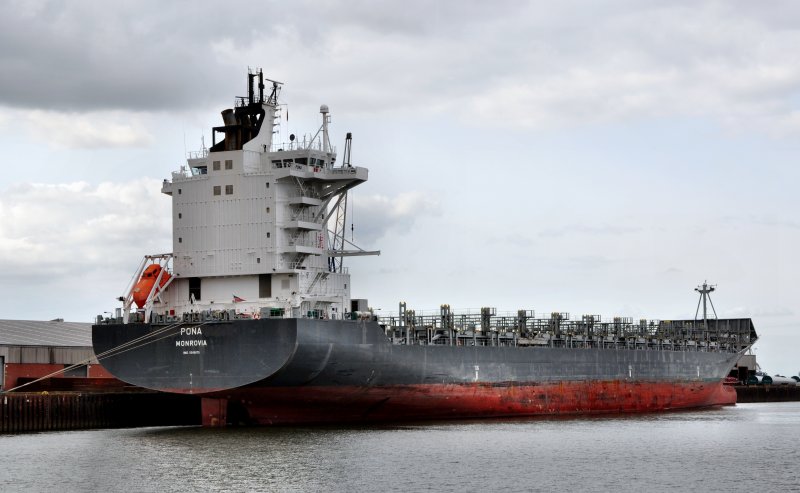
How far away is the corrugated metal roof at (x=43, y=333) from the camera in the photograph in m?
48.5

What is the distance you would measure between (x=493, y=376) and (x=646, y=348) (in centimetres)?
1343

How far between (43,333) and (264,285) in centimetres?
1624

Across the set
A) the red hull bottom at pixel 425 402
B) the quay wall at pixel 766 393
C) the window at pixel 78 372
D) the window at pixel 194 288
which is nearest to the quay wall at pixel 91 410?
the window at pixel 194 288

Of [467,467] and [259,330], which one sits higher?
[259,330]

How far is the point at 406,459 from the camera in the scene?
29.7m

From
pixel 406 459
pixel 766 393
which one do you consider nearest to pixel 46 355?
pixel 406 459

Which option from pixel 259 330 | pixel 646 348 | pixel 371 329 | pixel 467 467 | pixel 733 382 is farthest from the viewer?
pixel 733 382

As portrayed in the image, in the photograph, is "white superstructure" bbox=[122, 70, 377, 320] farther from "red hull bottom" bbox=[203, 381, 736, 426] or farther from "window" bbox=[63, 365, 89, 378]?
"window" bbox=[63, 365, 89, 378]

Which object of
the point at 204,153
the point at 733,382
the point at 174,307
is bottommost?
the point at 733,382

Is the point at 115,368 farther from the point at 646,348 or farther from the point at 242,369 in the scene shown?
the point at 646,348

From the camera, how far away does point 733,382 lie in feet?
255

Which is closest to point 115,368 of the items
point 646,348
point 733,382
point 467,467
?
point 467,467

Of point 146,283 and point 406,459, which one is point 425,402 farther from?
point 406,459

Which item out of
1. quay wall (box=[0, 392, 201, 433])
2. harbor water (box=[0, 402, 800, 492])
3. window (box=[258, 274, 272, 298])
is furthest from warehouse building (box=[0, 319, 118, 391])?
harbor water (box=[0, 402, 800, 492])
